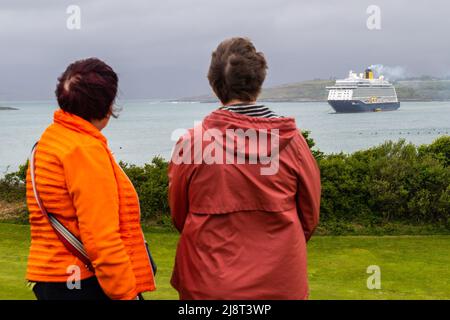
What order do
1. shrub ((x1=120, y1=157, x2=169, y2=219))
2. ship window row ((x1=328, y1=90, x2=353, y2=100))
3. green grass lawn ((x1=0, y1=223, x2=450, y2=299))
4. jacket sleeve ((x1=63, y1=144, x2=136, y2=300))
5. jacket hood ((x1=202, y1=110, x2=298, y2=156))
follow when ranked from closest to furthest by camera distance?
jacket sleeve ((x1=63, y1=144, x2=136, y2=300))
jacket hood ((x1=202, y1=110, x2=298, y2=156))
green grass lawn ((x1=0, y1=223, x2=450, y2=299))
shrub ((x1=120, y1=157, x2=169, y2=219))
ship window row ((x1=328, y1=90, x2=353, y2=100))

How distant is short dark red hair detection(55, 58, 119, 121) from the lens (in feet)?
9.70

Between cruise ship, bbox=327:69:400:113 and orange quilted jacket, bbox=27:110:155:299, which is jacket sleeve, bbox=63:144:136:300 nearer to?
orange quilted jacket, bbox=27:110:155:299

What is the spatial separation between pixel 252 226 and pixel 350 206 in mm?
8019

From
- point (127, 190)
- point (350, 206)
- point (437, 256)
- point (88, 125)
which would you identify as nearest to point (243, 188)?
point (127, 190)

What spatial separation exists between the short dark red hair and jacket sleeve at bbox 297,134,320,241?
0.87m

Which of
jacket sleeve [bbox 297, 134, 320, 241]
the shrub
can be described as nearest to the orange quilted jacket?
jacket sleeve [bbox 297, 134, 320, 241]

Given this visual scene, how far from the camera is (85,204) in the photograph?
2816 millimetres

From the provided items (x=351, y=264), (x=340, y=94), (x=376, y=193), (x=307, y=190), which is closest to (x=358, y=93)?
(x=340, y=94)

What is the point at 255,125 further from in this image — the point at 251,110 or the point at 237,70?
the point at 237,70

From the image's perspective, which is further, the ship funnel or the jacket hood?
the ship funnel

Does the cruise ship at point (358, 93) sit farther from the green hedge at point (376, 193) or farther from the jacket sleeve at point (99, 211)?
the jacket sleeve at point (99, 211)

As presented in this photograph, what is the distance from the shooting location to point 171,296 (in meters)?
6.24

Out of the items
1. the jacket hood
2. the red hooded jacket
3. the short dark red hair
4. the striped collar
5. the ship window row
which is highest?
the short dark red hair
